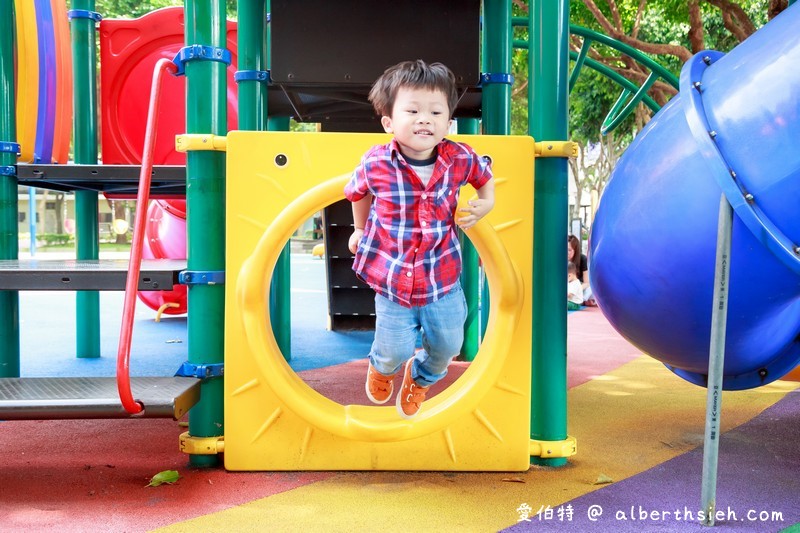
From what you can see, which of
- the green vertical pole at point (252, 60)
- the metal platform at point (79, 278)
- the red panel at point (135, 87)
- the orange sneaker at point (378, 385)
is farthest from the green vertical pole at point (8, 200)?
the orange sneaker at point (378, 385)

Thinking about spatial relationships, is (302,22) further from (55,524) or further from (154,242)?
(154,242)

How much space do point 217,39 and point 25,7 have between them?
1.64 meters

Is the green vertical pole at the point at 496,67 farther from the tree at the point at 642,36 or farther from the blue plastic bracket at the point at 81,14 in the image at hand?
the tree at the point at 642,36

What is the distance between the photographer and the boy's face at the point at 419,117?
7.77 feet

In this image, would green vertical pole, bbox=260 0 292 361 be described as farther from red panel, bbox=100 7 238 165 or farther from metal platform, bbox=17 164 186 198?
metal platform, bbox=17 164 186 198

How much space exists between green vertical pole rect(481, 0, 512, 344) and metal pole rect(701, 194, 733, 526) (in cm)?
216

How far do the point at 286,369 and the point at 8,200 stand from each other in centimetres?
187

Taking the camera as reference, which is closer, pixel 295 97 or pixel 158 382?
pixel 158 382

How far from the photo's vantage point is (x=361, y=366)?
5.45 meters

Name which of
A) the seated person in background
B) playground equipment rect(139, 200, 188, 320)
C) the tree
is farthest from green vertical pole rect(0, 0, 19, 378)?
Result: the seated person in background

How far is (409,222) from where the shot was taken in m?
2.53

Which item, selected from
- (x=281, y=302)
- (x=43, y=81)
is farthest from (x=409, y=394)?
(x=281, y=302)

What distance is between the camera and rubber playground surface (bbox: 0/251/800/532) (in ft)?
8.09

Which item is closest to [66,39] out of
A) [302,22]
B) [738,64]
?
[302,22]
